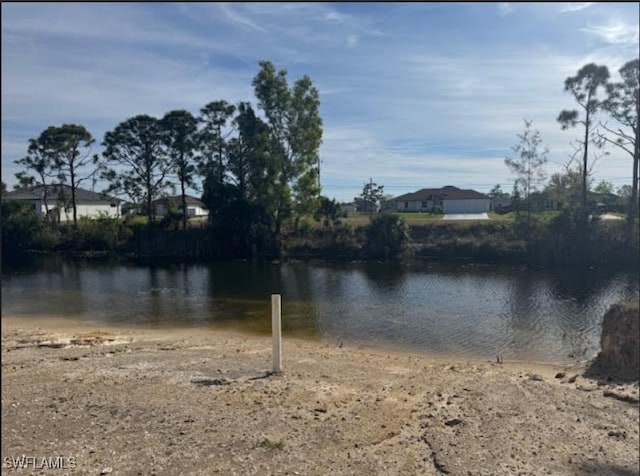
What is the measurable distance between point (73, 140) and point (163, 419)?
4051 centimetres

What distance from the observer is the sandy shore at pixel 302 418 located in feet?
16.5

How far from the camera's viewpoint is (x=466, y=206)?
61281 millimetres

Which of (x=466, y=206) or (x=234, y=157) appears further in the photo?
(x=466, y=206)

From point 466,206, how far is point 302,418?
191ft

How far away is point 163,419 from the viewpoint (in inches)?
239

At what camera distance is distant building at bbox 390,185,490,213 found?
201 ft

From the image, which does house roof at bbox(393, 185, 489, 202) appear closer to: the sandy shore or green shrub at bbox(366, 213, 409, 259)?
green shrub at bbox(366, 213, 409, 259)

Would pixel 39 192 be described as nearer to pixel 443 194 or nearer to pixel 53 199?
pixel 53 199

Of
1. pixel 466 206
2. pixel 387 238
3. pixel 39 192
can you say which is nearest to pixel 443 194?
pixel 466 206

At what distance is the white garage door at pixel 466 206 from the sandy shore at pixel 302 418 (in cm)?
5272

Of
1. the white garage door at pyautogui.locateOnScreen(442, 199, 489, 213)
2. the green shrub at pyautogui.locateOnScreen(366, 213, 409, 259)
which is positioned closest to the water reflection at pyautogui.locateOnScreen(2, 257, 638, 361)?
the green shrub at pyautogui.locateOnScreen(366, 213, 409, 259)

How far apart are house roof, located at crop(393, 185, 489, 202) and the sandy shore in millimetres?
54294

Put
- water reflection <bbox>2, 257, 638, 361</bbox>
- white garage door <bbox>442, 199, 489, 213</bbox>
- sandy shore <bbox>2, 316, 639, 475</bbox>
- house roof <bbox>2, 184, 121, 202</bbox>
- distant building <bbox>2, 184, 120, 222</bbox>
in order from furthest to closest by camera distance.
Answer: white garage door <bbox>442, 199, 489, 213</bbox>
distant building <bbox>2, 184, 120, 222</bbox>
house roof <bbox>2, 184, 121, 202</bbox>
water reflection <bbox>2, 257, 638, 361</bbox>
sandy shore <bbox>2, 316, 639, 475</bbox>

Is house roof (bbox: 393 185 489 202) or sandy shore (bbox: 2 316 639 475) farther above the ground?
house roof (bbox: 393 185 489 202)
